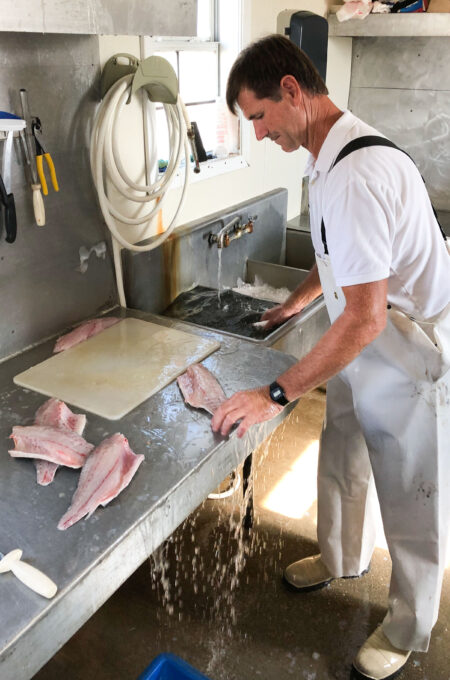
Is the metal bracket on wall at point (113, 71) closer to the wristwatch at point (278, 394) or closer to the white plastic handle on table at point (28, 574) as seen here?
the wristwatch at point (278, 394)

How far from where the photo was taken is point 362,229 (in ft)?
4.44

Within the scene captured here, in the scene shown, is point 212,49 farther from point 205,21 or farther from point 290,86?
point 290,86

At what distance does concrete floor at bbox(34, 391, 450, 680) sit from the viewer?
1897 millimetres

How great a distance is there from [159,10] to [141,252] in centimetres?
89

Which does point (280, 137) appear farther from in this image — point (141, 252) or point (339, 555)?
point (339, 555)

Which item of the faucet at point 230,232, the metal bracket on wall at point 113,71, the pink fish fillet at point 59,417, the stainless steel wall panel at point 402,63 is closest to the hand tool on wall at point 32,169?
the metal bracket on wall at point 113,71

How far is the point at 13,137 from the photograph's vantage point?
5.20ft

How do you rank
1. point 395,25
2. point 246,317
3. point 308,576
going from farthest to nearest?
point 395,25, point 246,317, point 308,576

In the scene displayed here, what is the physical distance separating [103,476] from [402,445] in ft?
2.92

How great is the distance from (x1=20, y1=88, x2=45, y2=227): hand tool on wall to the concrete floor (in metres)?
1.38

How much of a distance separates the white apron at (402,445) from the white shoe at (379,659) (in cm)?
4

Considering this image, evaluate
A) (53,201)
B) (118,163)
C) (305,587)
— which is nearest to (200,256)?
(118,163)

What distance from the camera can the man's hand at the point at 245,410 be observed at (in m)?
1.43

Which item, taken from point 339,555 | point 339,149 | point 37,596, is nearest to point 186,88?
point 339,149
